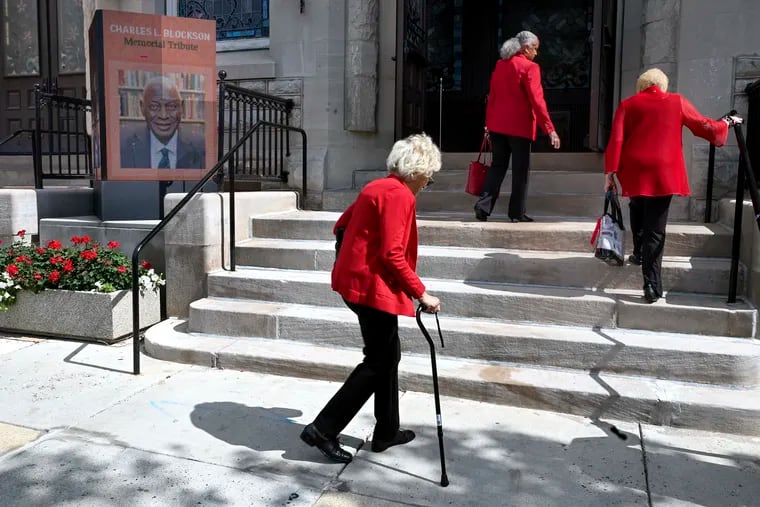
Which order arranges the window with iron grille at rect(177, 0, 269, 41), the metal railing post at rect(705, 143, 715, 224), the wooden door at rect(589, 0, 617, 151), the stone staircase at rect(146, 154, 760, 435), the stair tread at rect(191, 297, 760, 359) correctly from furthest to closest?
the window with iron grille at rect(177, 0, 269, 41)
the wooden door at rect(589, 0, 617, 151)
the metal railing post at rect(705, 143, 715, 224)
the stair tread at rect(191, 297, 760, 359)
the stone staircase at rect(146, 154, 760, 435)

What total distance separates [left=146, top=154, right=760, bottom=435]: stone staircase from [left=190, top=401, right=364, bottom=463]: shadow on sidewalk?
701 mm

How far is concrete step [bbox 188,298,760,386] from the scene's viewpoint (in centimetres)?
431

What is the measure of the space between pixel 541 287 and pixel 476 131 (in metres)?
6.58

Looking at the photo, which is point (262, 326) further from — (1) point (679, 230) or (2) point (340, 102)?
(2) point (340, 102)

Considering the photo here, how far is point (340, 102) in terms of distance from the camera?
28.5 feet

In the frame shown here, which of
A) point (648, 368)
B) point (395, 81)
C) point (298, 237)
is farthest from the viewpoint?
point (395, 81)

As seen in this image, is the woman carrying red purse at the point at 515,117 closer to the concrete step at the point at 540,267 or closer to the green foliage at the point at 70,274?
the concrete step at the point at 540,267

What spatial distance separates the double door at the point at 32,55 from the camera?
1195 centimetres

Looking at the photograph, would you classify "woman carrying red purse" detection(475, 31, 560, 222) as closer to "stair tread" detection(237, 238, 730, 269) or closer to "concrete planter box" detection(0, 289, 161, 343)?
"stair tread" detection(237, 238, 730, 269)

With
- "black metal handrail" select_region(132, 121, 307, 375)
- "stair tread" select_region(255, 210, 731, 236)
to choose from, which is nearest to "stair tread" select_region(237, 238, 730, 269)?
"stair tread" select_region(255, 210, 731, 236)

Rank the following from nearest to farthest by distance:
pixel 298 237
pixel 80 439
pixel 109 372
→ pixel 80 439, pixel 109 372, pixel 298 237

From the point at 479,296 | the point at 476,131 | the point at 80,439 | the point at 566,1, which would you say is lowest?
the point at 80,439

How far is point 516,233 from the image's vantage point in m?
5.95

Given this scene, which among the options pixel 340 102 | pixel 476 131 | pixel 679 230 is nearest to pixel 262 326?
pixel 679 230
